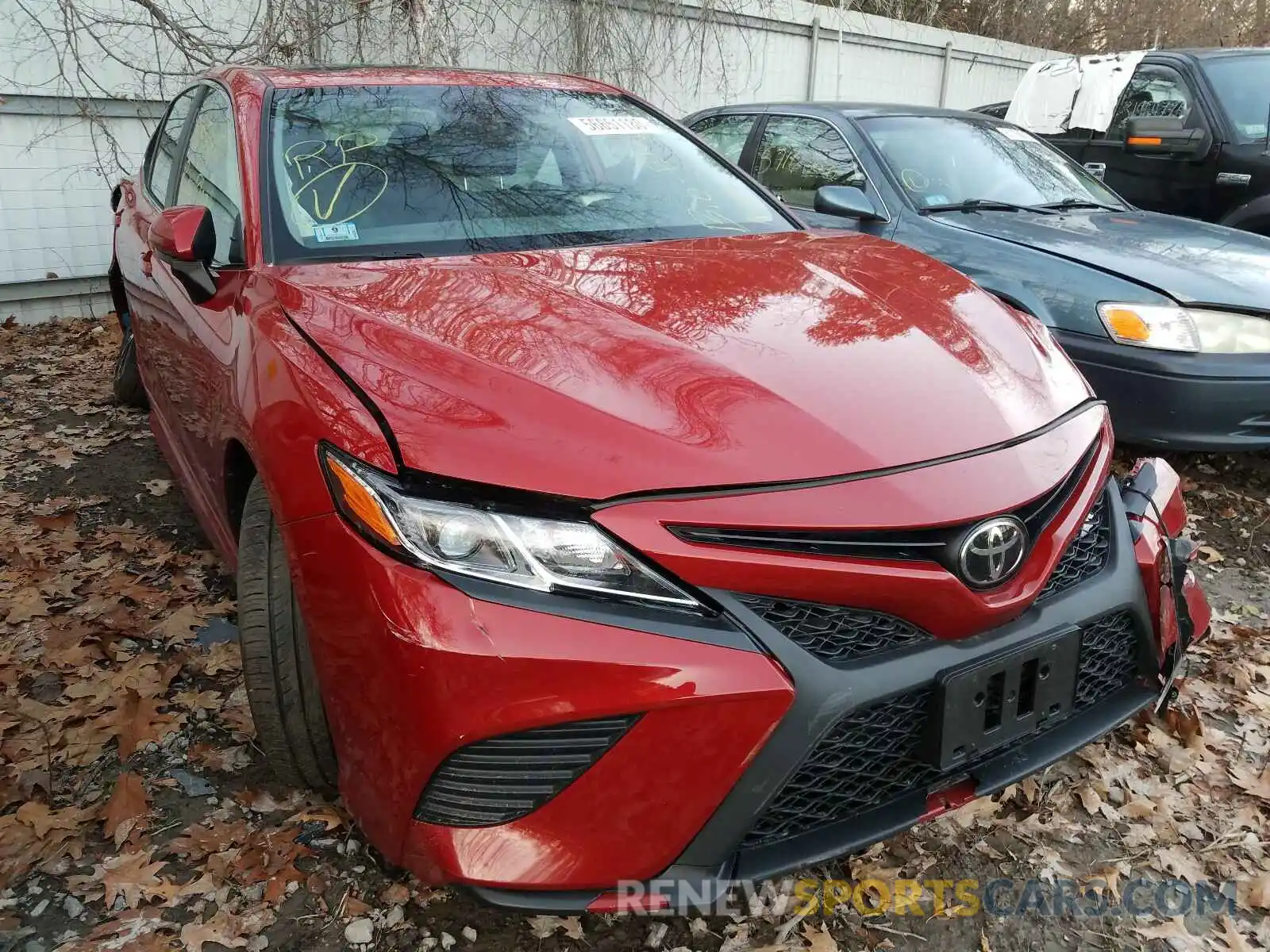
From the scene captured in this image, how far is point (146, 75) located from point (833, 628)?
6914 millimetres

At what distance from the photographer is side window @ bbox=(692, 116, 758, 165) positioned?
17.1 feet

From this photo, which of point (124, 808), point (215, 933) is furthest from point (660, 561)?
point (124, 808)

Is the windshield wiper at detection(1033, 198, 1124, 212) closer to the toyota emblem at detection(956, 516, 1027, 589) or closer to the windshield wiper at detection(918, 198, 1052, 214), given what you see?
the windshield wiper at detection(918, 198, 1052, 214)

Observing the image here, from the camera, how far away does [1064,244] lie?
3840 mm

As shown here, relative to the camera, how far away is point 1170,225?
4.24 metres

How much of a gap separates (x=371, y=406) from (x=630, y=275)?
0.80m

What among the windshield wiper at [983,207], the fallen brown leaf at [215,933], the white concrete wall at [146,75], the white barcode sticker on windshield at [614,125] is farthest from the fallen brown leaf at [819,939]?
the white concrete wall at [146,75]

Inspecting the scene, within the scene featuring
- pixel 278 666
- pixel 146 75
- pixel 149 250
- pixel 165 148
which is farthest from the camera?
pixel 146 75

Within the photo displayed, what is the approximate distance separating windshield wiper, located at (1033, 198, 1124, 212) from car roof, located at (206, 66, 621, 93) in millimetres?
2441

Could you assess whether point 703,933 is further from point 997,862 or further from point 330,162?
point 330,162

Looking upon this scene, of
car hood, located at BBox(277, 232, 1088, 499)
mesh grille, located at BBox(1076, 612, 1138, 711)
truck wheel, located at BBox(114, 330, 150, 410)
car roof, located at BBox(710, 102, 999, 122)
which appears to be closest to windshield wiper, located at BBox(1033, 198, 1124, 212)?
car roof, located at BBox(710, 102, 999, 122)

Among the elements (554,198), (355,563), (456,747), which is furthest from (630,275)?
(456,747)

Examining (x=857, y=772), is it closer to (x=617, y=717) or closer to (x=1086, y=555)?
(x=617, y=717)

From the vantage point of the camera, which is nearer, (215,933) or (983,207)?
(215,933)
